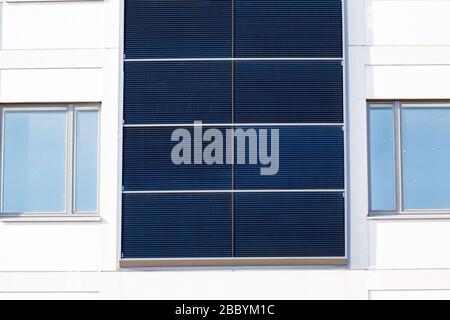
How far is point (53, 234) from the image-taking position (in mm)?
13812

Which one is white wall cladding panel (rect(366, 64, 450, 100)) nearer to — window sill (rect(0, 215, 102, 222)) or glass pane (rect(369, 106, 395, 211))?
glass pane (rect(369, 106, 395, 211))

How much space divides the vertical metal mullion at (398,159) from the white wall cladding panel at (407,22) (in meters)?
1.05

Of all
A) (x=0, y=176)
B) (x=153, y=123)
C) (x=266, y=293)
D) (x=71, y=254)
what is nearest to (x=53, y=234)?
(x=71, y=254)

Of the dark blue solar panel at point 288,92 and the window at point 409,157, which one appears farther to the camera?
the window at point 409,157

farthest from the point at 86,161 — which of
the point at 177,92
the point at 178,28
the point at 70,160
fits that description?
the point at 178,28

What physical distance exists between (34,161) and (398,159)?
581 centimetres

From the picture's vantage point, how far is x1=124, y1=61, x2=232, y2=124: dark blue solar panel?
1392 cm

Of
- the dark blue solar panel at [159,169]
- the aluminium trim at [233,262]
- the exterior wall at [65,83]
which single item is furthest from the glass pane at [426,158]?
the exterior wall at [65,83]

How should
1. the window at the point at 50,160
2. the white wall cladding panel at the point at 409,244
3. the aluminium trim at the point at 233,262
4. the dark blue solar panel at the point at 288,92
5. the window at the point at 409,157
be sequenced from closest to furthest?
the aluminium trim at the point at 233,262 → the white wall cladding panel at the point at 409,244 → the dark blue solar panel at the point at 288,92 → the window at the point at 409,157 → the window at the point at 50,160

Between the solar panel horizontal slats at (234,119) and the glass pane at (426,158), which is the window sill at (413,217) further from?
the solar panel horizontal slats at (234,119)

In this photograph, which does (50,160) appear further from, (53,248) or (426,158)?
(426,158)

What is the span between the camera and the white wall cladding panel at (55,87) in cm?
1411

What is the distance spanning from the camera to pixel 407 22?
14.2 metres
